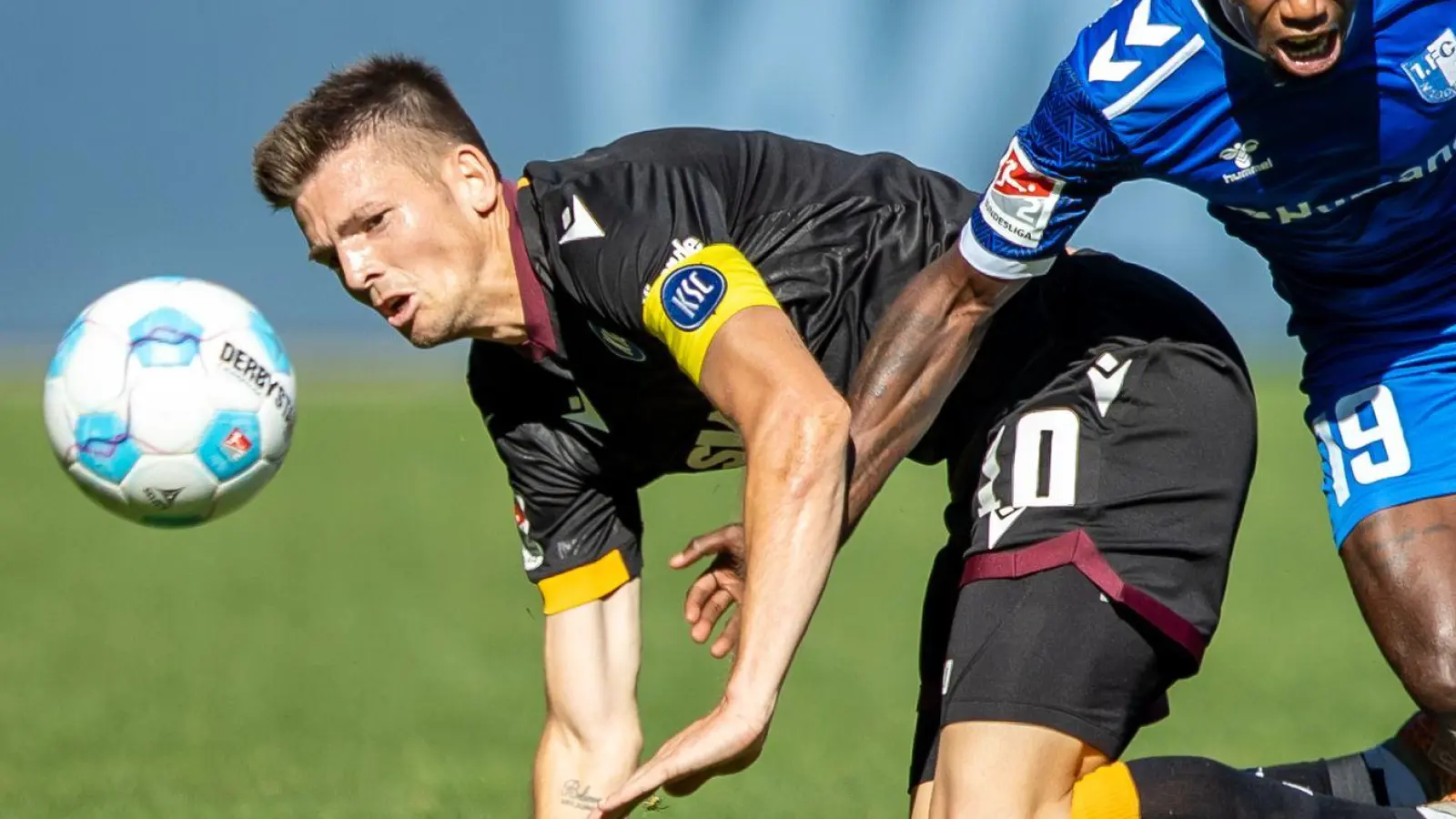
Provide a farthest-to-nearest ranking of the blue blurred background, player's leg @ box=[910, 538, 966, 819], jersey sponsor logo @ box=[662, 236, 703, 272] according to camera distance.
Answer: the blue blurred background < player's leg @ box=[910, 538, 966, 819] < jersey sponsor logo @ box=[662, 236, 703, 272]

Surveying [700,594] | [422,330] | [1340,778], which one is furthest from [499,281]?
[1340,778]

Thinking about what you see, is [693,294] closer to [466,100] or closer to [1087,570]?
[1087,570]

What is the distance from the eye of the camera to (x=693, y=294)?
3775mm

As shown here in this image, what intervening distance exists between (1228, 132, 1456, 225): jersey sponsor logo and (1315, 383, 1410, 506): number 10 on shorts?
0.62 m

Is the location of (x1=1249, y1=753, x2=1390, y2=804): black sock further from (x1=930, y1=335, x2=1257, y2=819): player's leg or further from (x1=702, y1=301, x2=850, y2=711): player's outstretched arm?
(x1=702, y1=301, x2=850, y2=711): player's outstretched arm

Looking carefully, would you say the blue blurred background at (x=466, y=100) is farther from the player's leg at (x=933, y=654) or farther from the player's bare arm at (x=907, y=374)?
the player's bare arm at (x=907, y=374)

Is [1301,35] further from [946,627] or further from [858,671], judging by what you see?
[858,671]

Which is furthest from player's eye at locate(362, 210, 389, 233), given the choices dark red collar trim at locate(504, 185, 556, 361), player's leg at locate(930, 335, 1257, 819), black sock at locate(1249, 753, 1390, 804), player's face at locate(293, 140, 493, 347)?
black sock at locate(1249, 753, 1390, 804)

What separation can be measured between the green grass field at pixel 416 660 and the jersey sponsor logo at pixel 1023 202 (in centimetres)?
228

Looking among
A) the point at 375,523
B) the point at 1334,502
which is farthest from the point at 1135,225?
the point at 1334,502

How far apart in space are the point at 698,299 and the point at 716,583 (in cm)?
76

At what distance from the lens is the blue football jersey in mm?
3889

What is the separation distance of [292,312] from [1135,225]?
31.9 feet

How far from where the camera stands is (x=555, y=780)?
4891 millimetres
